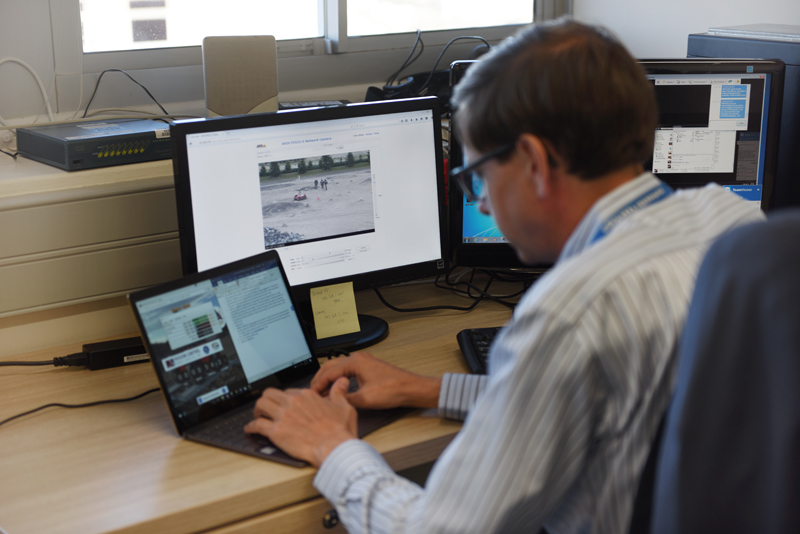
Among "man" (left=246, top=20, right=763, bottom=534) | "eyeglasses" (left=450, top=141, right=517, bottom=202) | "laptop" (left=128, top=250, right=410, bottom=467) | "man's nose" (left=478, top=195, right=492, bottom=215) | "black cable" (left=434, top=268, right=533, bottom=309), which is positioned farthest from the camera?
"black cable" (left=434, top=268, right=533, bottom=309)

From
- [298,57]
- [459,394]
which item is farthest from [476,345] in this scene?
[298,57]

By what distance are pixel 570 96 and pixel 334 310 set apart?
2.33 ft

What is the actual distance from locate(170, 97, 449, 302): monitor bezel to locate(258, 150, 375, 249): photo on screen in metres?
0.07

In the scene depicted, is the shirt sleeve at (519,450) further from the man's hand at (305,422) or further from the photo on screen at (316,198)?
the photo on screen at (316,198)

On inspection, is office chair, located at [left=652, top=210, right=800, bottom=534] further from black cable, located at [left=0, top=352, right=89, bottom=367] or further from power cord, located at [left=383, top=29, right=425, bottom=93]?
power cord, located at [left=383, top=29, right=425, bottom=93]

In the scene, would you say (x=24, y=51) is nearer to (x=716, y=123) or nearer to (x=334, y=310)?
(x=334, y=310)

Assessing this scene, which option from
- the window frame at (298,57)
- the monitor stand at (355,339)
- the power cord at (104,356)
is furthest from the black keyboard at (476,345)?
the window frame at (298,57)

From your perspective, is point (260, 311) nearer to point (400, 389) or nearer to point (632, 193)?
point (400, 389)

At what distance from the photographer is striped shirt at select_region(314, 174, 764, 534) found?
0.64m

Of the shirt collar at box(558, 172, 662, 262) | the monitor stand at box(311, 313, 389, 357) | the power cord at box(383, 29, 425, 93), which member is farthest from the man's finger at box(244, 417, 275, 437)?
the power cord at box(383, 29, 425, 93)

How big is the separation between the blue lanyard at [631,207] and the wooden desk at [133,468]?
0.41 meters

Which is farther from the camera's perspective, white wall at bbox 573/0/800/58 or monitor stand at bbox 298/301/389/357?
white wall at bbox 573/0/800/58

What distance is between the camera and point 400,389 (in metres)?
1.04

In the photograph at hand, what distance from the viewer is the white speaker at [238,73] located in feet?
4.75
